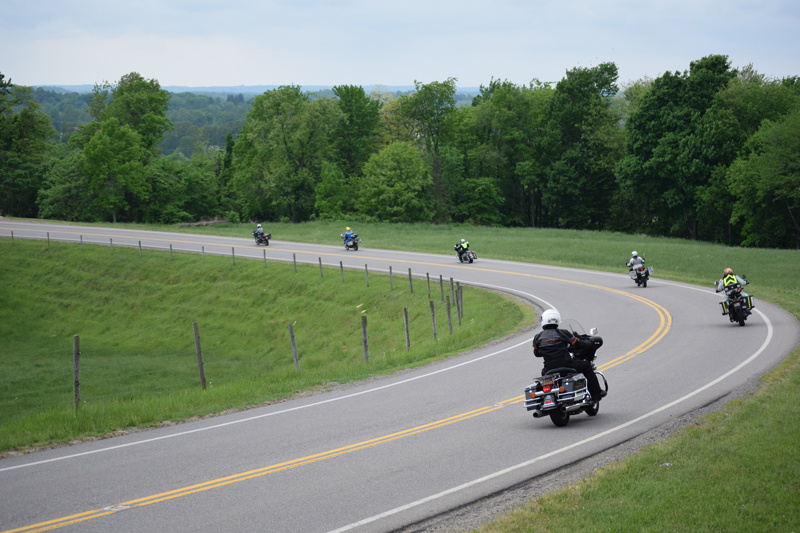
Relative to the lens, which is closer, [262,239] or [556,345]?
[556,345]

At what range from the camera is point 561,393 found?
10.5m

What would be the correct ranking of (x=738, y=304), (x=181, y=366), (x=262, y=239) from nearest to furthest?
(x=738, y=304), (x=181, y=366), (x=262, y=239)

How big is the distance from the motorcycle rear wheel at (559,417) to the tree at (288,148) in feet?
211

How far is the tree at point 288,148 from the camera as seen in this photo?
72062 mm

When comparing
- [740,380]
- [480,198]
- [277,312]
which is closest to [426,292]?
[277,312]

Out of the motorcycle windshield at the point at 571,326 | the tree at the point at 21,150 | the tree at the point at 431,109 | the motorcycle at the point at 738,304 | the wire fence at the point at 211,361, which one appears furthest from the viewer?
the tree at the point at 431,109

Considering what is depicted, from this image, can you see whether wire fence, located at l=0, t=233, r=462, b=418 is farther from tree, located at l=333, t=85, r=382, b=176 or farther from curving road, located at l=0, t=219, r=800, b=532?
tree, located at l=333, t=85, r=382, b=176

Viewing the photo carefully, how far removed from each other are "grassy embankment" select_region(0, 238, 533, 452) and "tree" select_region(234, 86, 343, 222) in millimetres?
26800

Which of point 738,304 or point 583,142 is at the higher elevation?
point 583,142

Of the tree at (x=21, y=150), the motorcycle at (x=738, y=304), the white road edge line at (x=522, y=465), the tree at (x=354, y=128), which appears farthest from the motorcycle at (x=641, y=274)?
the tree at (x=21, y=150)

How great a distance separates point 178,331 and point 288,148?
43061 millimetres

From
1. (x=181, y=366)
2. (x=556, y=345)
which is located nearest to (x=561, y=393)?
(x=556, y=345)

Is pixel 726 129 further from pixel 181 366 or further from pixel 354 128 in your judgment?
pixel 181 366

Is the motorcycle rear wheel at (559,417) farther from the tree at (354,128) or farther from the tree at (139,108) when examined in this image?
the tree at (139,108)
